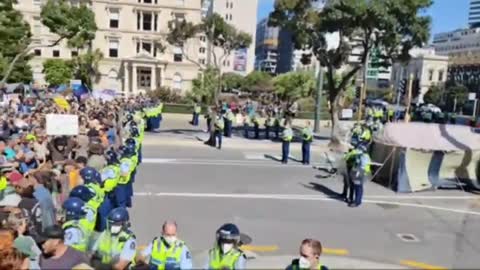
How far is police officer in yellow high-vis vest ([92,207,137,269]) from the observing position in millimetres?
5004

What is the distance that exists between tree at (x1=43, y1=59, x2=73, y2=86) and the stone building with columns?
2648 millimetres

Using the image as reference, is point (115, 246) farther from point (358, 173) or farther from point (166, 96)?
point (166, 96)

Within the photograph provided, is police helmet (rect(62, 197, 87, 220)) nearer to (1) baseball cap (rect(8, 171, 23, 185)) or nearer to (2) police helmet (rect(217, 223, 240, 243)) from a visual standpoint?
(2) police helmet (rect(217, 223, 240, 243))

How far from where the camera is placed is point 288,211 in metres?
11.7

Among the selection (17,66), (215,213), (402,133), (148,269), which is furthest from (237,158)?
(17,66)

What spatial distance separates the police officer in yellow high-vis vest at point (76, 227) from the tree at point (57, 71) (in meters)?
51.5

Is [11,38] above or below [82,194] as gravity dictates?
above

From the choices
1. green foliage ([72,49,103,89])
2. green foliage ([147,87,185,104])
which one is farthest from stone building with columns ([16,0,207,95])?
green foliage ([147,87,185,104])

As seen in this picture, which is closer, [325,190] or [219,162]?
[325,190]

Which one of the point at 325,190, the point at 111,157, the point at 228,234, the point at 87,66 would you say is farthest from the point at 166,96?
the point at 228,234

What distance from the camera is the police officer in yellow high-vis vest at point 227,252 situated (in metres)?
4.11

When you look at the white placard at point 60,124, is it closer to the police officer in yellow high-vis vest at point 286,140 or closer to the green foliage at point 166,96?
the police officer in yellow high-vis vest at point 286,140

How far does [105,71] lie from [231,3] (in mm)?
68913

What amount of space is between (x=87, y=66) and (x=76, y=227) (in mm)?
52338
